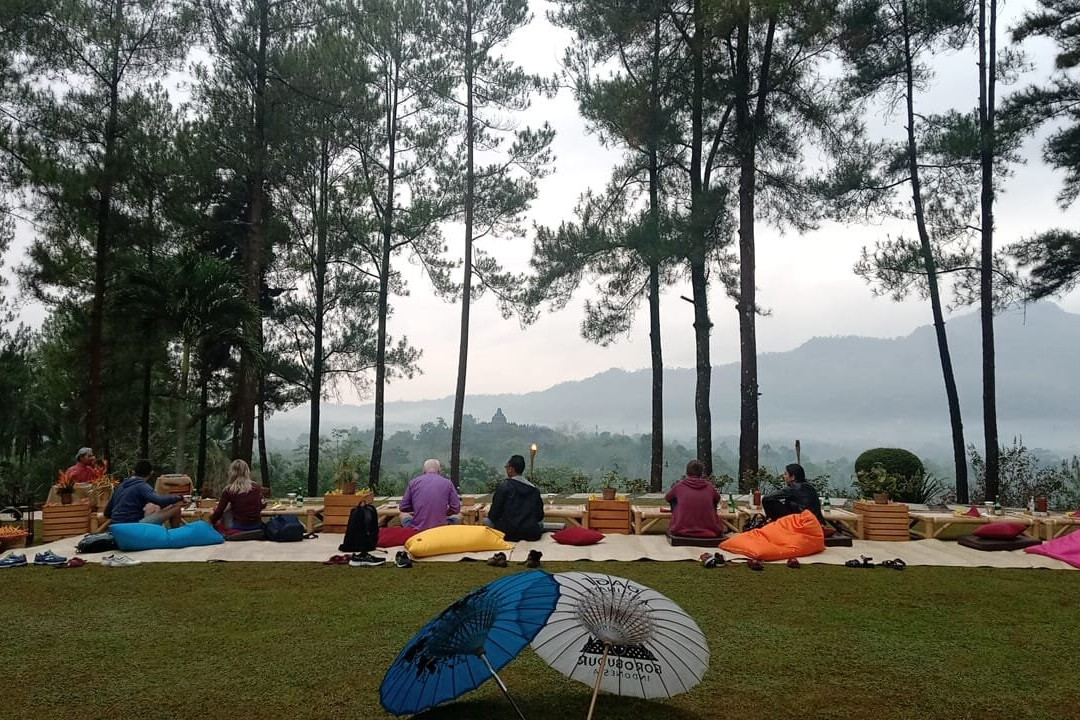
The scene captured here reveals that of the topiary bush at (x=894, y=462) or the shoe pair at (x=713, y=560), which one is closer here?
the shoe pair at (x=713, y=560)

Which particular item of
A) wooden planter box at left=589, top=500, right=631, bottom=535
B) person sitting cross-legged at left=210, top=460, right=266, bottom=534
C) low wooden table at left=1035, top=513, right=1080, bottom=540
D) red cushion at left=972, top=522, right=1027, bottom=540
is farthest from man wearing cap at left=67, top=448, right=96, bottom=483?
low wooden table at left=1035, top=513, right=1080, bottom=540

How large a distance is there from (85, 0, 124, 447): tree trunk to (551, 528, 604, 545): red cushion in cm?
1041

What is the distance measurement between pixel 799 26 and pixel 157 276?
1375 cm

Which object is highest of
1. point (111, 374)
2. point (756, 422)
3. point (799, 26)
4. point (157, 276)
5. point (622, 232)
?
point (799, 26)

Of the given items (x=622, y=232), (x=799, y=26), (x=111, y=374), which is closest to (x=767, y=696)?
(x=622, y=232)

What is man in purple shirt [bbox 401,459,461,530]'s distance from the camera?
895 cm

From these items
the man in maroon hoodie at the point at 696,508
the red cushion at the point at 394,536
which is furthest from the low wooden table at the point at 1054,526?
the red cushion at the point at 394,536

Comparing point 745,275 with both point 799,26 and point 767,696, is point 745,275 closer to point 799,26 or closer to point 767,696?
point 799,26

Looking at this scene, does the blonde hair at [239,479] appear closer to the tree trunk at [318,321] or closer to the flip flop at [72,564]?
the flip flop at [72,564]

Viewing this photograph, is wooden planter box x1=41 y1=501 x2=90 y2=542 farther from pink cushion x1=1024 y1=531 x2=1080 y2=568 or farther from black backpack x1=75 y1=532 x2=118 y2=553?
pink cushion x1=1024 y1=531 x2=1080 y2=568

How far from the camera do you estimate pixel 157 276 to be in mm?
13664

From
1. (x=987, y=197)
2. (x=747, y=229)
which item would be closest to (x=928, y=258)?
(x=987, y=197)

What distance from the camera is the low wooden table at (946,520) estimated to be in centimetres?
931

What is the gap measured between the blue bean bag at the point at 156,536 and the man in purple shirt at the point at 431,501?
7.74ft
